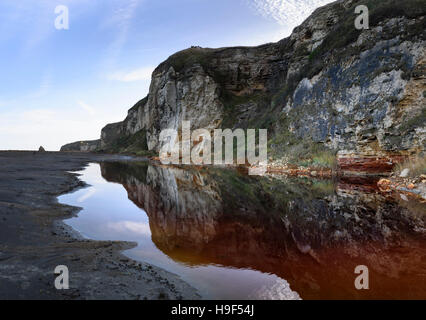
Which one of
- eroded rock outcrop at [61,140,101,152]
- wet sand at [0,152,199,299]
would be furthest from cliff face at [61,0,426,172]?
eroded rock outcrop at [61,140,101,152]

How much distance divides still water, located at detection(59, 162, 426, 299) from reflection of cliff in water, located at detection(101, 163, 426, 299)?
2 centimetres

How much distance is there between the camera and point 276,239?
7.68 metres

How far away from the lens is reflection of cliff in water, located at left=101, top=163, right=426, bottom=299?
204 inches

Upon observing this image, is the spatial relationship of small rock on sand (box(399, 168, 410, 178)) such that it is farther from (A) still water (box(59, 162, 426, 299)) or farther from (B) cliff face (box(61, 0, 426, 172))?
(A) still water (box(59, 162, 426, 299))

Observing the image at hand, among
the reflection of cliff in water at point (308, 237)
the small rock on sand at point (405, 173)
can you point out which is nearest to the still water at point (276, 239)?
the reflection of cliff in water at point (308, 237)

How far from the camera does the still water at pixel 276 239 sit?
4.97 m

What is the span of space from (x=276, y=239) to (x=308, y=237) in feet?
3.16

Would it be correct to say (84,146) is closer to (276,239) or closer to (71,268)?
(276,239)

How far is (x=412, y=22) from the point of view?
65.8ft

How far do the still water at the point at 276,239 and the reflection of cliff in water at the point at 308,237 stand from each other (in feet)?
0.07

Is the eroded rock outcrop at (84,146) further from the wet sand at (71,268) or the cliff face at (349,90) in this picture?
the wet sand at (71,268)
